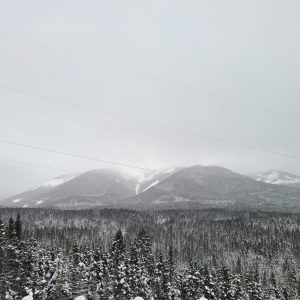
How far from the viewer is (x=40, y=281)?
7788cm

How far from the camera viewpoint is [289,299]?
105875 millimetres

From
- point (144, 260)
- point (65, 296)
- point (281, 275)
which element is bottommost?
point (281, 275)

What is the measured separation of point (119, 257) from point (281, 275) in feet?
417

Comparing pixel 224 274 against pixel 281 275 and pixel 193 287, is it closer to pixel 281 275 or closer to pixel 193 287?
pixel 193 287

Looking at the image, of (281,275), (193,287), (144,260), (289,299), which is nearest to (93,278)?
(144,260)

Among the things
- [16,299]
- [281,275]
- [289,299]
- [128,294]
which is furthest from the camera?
[281,275]

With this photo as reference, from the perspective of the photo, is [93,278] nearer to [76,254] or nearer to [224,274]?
[76,254]

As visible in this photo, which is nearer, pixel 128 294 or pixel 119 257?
pixel 128 294

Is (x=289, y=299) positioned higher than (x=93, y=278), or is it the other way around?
(x=93, y=278)

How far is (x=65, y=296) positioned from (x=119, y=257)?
41.1ft

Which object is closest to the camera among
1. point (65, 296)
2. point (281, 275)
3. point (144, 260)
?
point (65, 296)

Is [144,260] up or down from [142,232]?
down

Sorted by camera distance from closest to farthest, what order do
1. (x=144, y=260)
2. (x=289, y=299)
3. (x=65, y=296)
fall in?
(x=65, y=296), (x=144, y=260), (x=289, y=299)

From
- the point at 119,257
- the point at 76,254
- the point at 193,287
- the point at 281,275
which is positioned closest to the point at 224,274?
the point at 193,287
